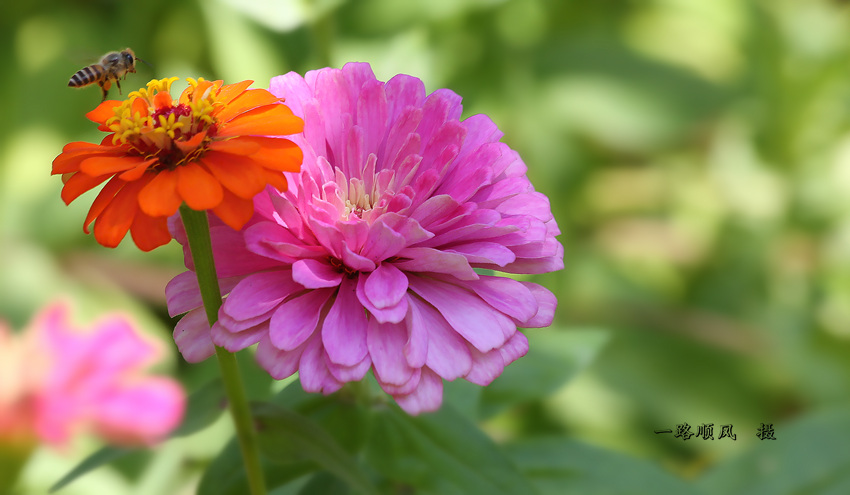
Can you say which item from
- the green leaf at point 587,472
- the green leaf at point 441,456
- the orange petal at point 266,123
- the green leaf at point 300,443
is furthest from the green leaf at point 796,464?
the orange petal at point 266,123

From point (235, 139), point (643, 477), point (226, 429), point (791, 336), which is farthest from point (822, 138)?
point (235, 139)

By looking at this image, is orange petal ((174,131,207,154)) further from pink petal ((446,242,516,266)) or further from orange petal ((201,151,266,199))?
pink petal ((446,242,516,266))

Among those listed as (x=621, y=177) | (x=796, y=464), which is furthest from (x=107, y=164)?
(x=621, y=177)

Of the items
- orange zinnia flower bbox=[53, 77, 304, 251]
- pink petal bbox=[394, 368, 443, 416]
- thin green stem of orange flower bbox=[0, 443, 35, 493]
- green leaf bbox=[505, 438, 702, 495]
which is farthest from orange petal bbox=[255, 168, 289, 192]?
thin green stem of orange flower bbox=[0, 443, 35, 493]

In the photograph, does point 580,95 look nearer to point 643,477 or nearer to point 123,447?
point 643,477

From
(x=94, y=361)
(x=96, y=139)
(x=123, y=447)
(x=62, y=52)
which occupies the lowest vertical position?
(x=123, y=447)

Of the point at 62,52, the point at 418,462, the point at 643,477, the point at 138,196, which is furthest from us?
the point at 62,52

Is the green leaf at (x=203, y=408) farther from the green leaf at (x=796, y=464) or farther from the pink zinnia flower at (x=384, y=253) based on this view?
the green leaf at (x=796, y=464)
